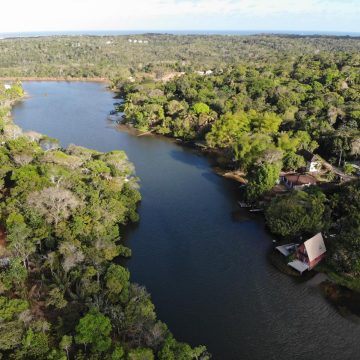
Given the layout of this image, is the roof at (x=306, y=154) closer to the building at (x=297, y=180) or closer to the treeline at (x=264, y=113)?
the treeline at (x=264, y=113)

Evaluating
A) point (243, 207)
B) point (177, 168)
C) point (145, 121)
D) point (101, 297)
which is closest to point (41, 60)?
point (145, 121)

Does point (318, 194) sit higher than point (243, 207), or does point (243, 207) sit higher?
point (318, 194)

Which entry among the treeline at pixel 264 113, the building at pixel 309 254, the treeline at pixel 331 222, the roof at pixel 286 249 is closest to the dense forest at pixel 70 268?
the building at pixel 309 254

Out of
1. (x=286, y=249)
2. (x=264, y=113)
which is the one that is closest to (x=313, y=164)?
(x=264, y=113)

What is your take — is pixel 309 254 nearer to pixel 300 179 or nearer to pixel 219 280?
pixel 219 280

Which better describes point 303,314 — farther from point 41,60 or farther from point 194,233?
point 41,60

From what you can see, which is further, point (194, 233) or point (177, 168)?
point (177, 168)

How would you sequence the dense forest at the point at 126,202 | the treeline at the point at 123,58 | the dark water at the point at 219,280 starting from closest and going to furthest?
the dense forest at the point at 126,202
the dark water at the point at 219,280
the treeline at the point at 123,58
